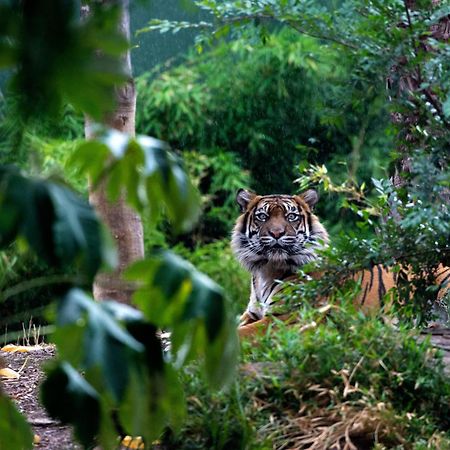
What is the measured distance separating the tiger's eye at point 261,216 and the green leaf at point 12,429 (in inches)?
161

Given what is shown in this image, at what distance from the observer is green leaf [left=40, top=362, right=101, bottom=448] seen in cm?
166

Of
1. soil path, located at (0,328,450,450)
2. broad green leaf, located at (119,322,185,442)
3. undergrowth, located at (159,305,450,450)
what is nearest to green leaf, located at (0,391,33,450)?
broad green leaf, located at (119,322,185,442)

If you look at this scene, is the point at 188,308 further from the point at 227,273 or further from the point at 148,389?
the point at 227,273

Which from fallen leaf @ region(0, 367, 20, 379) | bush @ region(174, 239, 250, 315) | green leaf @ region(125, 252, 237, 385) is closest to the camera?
green leaf @ region(125, 252, 237, 385)

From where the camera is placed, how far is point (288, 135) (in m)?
12.4

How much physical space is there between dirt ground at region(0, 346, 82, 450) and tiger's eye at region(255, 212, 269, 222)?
151cm

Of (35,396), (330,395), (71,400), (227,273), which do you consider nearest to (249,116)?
(227,273)

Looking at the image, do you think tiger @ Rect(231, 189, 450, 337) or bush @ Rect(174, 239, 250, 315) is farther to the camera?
bush @ Rect(174, 239, 250, 315)

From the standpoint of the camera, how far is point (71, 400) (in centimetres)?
167

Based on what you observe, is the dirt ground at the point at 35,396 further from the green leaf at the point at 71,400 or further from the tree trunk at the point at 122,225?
the green leaf at the point at 71,400

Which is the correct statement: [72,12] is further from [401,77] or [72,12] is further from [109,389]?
[401,77]

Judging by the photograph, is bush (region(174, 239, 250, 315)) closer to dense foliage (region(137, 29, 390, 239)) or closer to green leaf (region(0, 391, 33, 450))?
dense foliage (region(137, 29, 390, 239))

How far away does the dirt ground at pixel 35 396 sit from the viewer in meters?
3.78

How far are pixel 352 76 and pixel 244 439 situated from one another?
1.52m
